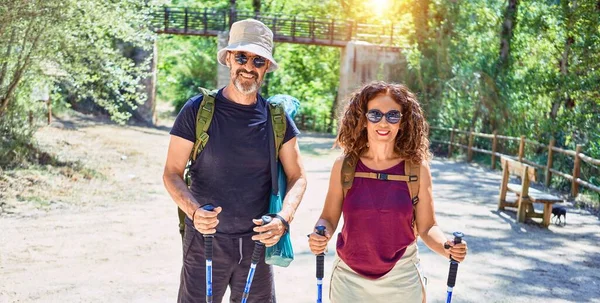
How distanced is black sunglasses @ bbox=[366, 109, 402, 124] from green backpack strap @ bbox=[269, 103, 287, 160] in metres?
0.43

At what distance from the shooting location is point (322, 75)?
149ft

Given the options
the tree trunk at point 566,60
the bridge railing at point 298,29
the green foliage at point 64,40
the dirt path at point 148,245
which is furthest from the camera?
the bridge railing at point 298,29

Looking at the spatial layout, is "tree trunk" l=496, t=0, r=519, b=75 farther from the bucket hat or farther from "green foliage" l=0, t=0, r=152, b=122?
the bucket hat

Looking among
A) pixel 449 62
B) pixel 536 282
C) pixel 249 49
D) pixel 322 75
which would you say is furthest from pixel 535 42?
pixel 322 75

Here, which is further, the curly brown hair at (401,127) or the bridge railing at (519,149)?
the bridge railing at (519,149)

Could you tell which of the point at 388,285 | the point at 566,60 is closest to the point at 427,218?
the point at 388,285

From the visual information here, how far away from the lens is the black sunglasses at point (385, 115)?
10.2 ft

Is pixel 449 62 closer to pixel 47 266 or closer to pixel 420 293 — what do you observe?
pixel 47 266

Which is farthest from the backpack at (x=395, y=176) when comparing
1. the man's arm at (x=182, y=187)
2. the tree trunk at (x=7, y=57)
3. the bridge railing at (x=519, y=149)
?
the bridge railing at (x=519, y=149)

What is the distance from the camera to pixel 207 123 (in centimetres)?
323

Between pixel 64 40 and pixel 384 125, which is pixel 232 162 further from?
pixel 64 40

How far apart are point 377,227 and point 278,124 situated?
2.21 feet

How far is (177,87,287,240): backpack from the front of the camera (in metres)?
3.23

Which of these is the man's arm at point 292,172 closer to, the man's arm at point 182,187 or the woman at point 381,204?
the woman at point 381,204
